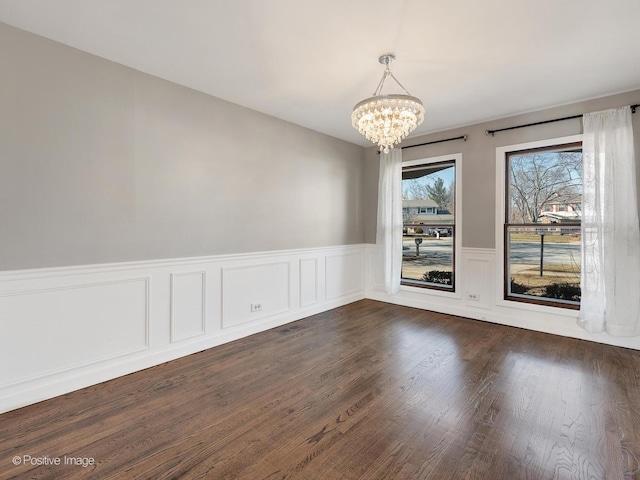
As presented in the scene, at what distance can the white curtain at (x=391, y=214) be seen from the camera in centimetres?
485

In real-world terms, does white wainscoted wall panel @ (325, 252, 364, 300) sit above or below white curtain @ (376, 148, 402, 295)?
below

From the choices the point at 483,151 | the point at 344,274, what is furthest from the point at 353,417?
the point at 483,151

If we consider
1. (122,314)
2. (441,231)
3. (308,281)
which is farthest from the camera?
(441,231)

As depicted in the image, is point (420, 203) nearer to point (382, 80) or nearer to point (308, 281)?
point (308, 281)

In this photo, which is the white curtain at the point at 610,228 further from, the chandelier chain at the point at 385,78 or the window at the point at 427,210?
the chandelier chain at the point at 385,78

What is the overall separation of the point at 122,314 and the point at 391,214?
3738 mm

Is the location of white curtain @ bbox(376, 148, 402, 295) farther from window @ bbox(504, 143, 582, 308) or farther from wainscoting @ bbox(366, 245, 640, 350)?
window @ bbox(504, 143, 582, 308)

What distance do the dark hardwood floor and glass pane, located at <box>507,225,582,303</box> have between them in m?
0.78

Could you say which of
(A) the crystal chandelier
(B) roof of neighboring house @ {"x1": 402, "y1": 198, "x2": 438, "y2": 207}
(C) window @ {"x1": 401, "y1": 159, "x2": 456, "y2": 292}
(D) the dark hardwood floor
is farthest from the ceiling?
(D) the dark hardwood floor

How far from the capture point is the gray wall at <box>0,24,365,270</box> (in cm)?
221

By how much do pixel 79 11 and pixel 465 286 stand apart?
475cm

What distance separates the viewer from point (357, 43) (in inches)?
92.8

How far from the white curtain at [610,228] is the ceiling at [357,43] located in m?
0.45

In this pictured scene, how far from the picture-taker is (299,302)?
4289mm
